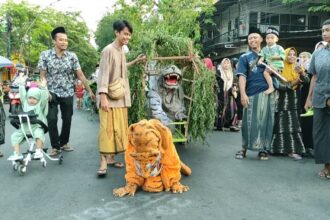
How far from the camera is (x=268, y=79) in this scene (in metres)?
5.78

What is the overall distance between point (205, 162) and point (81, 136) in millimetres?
3622

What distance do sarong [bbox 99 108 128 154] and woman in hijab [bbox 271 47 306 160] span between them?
2581mm

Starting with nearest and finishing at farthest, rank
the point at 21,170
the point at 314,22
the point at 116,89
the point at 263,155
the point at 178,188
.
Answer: the point at 178,188 < the point at 116,89 < the point at 21,170 < the point at 263,155 < the point at 314,22

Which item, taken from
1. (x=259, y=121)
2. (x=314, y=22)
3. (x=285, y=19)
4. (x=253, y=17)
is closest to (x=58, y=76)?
(x=259, y=121)

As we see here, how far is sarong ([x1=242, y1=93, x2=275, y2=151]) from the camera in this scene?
5.81m

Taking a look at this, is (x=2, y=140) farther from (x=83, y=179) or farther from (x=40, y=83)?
(x=83, y=179)

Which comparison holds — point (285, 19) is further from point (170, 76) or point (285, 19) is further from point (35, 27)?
point (170, 76)

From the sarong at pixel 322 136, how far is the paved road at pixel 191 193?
0.91ft

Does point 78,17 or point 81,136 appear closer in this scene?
point 81,136

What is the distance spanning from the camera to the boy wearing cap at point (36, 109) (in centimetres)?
537

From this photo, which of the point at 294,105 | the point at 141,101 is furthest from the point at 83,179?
the point at 294,105

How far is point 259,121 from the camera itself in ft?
19.1

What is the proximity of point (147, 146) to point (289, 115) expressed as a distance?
3030mm

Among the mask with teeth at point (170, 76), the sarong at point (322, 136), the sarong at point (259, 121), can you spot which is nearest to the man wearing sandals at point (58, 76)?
→ the mask with teeth at point (170, 76)
